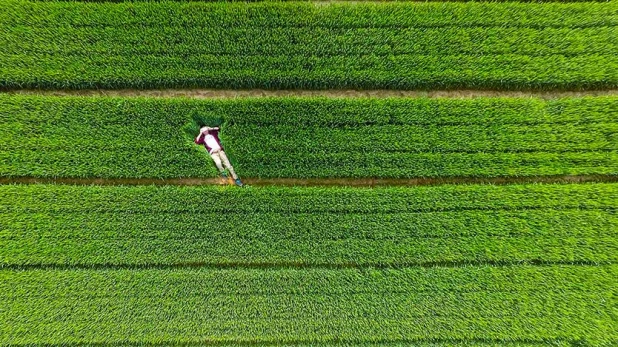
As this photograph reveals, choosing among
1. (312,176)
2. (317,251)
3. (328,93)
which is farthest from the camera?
(328,93)

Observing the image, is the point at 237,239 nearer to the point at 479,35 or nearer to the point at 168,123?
the point at 168,123

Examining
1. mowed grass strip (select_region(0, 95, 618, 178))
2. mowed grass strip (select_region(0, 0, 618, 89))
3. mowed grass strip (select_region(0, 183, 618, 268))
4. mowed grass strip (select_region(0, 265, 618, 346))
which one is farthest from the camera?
mowed grass strip (select_region(0, 0, 618, 89))

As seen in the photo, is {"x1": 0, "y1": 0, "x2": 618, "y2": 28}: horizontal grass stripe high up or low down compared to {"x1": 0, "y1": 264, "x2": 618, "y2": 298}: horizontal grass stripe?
up

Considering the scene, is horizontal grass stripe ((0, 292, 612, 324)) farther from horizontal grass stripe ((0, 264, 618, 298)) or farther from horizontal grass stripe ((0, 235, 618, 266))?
horizontal grass stripe ((0, 235, 618, 266))

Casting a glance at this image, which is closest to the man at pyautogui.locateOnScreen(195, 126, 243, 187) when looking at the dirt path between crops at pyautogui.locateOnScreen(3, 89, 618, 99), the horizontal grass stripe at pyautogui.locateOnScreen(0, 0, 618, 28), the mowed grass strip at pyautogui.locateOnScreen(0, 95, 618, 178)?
the mowed grass strip at pyautogui.locateOnScreen(0, 95, 618, 178)

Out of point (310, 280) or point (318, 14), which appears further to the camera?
point (318, 14)

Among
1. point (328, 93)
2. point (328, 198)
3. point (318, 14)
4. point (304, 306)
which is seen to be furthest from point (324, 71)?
point (304, 306)

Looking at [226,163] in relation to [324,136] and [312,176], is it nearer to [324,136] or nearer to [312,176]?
[312,176]
